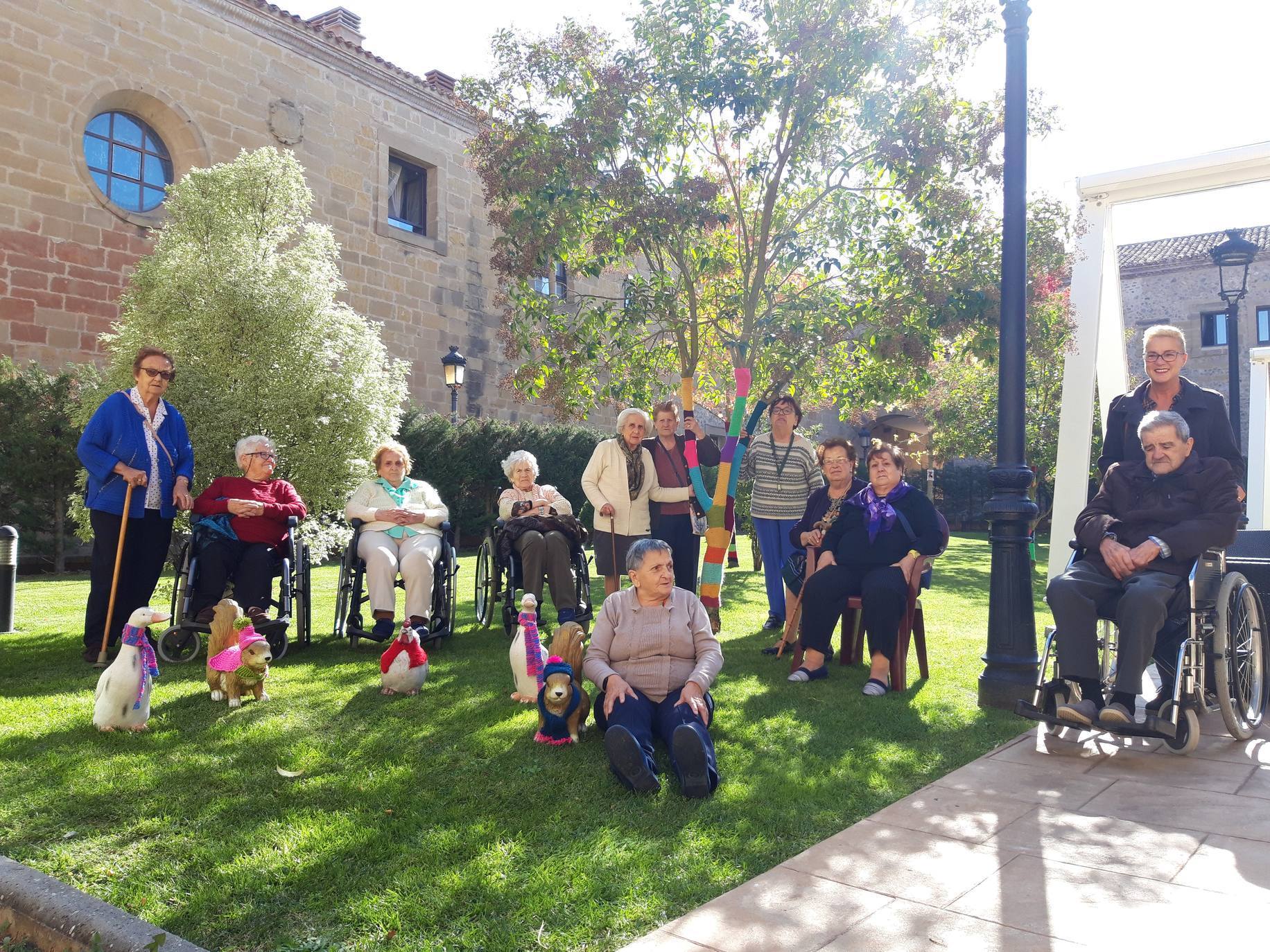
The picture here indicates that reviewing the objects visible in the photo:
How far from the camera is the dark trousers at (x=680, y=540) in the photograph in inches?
259

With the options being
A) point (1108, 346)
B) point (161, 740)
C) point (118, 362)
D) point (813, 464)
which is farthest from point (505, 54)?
point (161, 740)

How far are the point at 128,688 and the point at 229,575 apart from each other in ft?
5.77

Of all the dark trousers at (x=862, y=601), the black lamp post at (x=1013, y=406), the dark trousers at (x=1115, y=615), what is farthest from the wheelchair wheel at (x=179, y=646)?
the dark trousers at (x=1115, y=615)

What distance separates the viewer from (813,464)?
666cm

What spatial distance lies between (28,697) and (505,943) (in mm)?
3563

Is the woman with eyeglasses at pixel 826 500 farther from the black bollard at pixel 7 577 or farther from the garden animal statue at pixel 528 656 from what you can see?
the black bollard at pixel 7 577

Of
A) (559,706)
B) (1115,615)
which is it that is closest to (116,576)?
(559,706)

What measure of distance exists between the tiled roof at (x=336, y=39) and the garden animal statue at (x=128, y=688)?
13410mm

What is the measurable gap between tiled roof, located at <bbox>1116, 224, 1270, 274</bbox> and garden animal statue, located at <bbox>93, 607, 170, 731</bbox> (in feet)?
107

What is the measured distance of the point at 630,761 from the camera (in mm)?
3189

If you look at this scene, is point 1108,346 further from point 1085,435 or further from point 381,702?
point 381,702

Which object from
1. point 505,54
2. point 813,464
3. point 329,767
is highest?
point 505,54

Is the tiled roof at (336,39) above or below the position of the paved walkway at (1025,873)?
above

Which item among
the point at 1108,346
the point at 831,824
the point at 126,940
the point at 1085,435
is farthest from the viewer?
the point at 1108,346
